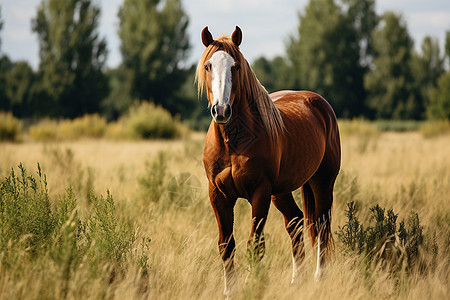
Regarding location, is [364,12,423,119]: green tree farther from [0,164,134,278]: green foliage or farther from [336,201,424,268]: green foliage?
[0,164,134,278]: green foliage

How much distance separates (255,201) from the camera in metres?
2.57

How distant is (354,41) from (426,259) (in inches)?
1410

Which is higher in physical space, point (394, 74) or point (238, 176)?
point (394, 74)

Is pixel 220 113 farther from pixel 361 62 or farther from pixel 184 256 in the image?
pixel 361 62

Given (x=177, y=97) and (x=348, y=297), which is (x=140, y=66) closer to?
(x=177, y=97)

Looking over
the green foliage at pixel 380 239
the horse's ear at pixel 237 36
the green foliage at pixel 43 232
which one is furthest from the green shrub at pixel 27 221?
the green foliage at pixel 380 239

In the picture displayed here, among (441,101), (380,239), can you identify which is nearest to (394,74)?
(441,101)

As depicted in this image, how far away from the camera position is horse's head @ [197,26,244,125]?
2.25m

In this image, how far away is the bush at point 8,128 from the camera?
1468 centimetres

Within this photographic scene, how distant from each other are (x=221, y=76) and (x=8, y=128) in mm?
14932

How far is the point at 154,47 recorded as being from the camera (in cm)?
3016

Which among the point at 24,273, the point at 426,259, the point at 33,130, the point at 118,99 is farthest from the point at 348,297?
the point at 118,99

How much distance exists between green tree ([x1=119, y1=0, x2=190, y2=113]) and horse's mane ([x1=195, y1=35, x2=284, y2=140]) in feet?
94.1

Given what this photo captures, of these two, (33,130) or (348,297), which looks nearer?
(348,297)
